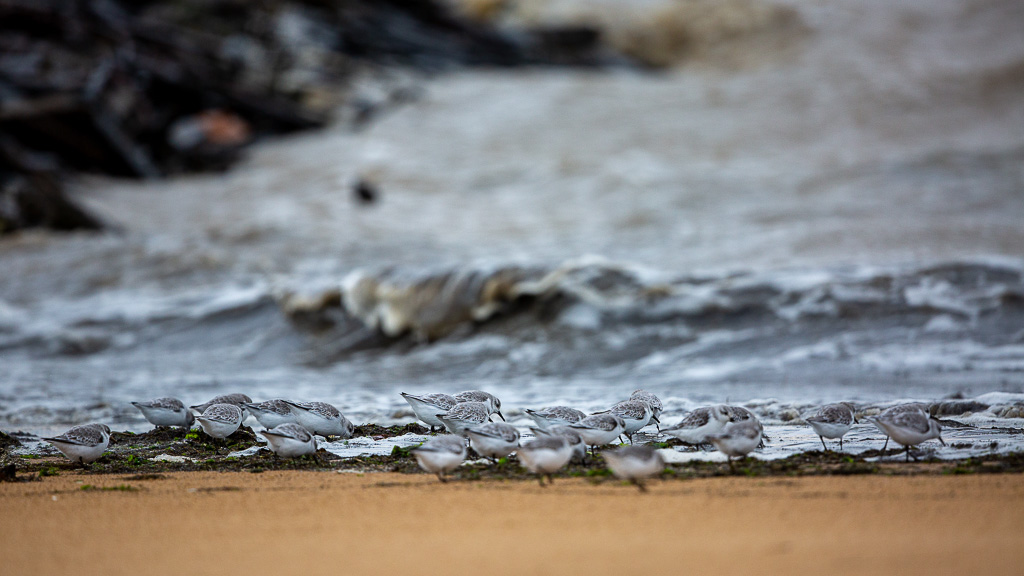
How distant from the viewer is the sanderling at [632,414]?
183 inches

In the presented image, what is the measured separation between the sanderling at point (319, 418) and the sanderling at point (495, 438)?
107 centimetres

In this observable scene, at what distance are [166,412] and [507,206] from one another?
→ 10527 mm

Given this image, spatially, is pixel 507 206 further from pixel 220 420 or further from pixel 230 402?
pixel 220 420

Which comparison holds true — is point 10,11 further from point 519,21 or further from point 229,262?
point 519,21

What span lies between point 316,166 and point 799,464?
52.3 ft

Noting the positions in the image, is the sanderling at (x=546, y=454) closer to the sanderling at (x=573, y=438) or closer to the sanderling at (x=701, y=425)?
the sanderling at (x=573, y=438)

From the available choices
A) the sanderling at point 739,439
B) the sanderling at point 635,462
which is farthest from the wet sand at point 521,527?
the sanderling at point 739,439

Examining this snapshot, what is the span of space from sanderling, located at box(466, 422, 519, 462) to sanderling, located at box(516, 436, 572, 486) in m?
0.27

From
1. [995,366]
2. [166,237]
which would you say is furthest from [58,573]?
[166,237]

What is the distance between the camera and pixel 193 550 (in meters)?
3.01

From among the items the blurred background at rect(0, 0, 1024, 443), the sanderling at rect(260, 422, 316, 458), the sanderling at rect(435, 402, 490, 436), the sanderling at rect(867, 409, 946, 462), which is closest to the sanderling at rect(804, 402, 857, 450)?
the sanderling at rect(867, 409, 946, 462)

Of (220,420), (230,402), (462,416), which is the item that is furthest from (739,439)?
(230,402)

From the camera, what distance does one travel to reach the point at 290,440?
4340 millimetres

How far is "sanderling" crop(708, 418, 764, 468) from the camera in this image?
156 inches
